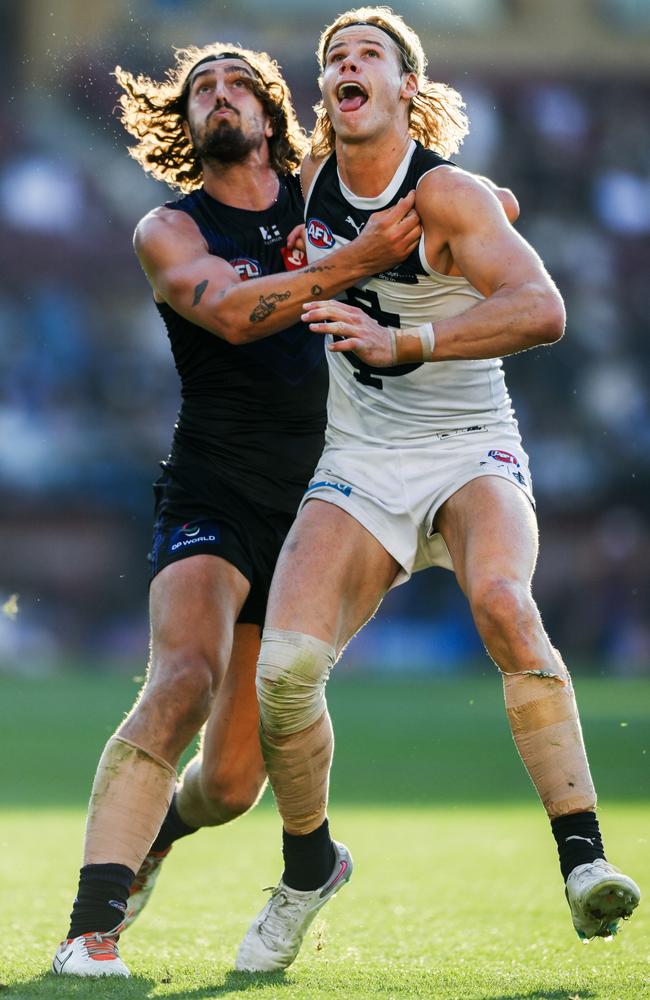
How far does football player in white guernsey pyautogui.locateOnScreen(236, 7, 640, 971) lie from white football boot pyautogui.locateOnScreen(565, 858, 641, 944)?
1 cm

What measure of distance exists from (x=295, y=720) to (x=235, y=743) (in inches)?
34.3

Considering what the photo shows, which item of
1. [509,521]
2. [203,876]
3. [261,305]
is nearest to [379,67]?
[261,305]

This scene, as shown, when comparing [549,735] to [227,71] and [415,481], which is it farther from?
[227,71]

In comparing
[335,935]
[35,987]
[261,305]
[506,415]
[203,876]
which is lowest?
[203,876]

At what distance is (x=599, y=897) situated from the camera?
3.72 metres

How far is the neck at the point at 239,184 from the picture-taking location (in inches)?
211

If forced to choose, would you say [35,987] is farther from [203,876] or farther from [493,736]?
[493,736]

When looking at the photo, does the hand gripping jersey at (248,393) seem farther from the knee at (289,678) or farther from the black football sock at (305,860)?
the black football sock at (305,860)

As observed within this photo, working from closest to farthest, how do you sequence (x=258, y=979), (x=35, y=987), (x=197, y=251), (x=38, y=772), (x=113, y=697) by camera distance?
1. (x=35, y=987)
2. (x=258, y=979)
3. (x=197, y=251)
4. (x=38, y=772)
5. (x=113, y=697)

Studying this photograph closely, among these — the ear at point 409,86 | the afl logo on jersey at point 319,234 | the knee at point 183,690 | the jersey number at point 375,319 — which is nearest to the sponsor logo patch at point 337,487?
the jersey number at point 375,319

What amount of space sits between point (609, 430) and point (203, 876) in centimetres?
1676

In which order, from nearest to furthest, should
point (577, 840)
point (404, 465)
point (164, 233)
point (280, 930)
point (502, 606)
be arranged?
point (577, 840), point (502, 606), point (280, 930), point (404, 465), point (164, 233)

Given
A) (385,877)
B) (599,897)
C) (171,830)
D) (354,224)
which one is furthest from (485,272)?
(385,877)

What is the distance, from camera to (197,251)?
16.6 ft
